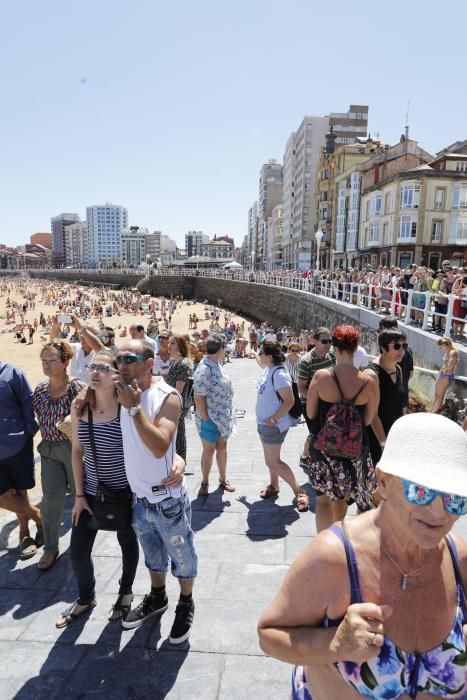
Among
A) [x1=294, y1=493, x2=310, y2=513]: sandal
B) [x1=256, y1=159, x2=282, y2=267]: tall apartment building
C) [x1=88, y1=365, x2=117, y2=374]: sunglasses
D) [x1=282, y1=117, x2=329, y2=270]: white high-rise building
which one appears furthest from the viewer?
[x1=256, y1=159, x2=282, y2=267]: tall apartment building

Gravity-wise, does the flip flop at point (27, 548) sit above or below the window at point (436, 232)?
below

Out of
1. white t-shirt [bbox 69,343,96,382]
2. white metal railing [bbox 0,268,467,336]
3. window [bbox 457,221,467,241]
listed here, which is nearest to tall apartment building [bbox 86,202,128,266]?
white metal railing [bbox 0,268,467,336]

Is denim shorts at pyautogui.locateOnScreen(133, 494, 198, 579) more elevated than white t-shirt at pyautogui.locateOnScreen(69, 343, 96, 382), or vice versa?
white t-shirt at pyautogui.locateOnScreen(69, 343, 96, 382)

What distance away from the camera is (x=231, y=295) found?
149 ft

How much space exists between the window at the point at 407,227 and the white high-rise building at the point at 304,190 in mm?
31665

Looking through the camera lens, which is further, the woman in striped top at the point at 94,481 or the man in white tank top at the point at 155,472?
the woman in striped top at the point at 94,481

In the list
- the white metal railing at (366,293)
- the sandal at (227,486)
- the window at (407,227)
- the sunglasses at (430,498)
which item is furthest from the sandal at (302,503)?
the window at (407,227)

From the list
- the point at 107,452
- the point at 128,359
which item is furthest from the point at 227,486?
the point at 128,359

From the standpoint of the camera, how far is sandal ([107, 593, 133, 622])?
110 inches

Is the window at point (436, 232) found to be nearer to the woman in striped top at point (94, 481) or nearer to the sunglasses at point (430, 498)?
the woman in striped top at point (94, 481)

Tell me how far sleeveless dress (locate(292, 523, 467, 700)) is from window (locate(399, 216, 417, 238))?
122 ft

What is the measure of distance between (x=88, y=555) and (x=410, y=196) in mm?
36766

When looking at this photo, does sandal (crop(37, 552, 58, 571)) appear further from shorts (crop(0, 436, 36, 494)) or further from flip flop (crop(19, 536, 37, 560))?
shorts (crop(0, 436, 36, 494))

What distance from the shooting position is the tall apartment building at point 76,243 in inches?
7480
